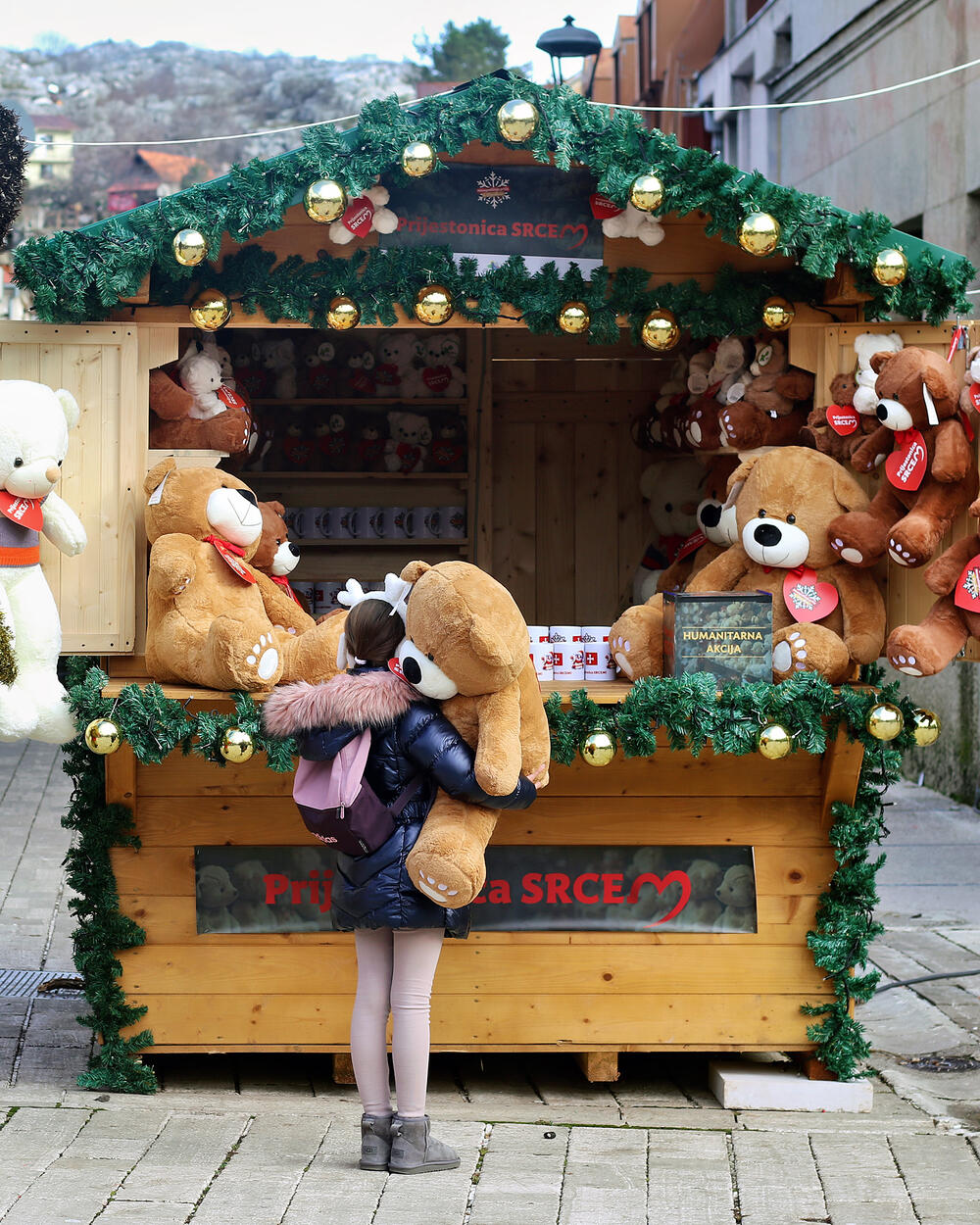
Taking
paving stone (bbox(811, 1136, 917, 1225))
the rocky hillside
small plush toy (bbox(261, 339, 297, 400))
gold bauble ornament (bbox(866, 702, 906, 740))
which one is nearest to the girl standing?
paving stone (bbox(811, 1136, 917, 1225))

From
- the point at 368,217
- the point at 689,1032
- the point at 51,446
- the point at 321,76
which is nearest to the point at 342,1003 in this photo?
the point at 689,1032

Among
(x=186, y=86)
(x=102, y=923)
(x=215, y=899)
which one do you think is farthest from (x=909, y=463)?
(x=186, y=86)

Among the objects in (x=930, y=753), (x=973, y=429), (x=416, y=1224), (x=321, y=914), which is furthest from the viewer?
(x=930, y=753)

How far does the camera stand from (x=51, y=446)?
13.0 ft

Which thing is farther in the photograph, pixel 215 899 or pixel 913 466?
pixel 215 899

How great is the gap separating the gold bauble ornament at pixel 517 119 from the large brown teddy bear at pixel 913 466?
1.22 metres

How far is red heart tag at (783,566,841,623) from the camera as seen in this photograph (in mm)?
4172

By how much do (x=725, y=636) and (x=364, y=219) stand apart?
1.65 meters

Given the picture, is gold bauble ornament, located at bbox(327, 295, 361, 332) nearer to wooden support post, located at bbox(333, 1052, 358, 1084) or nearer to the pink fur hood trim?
the pink fur hood trim

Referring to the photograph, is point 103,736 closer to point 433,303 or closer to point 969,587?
point 433,303

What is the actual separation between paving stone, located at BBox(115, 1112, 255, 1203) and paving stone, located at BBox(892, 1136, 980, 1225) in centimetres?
175

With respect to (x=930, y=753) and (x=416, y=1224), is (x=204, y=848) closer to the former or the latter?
(x=416, y=1224)

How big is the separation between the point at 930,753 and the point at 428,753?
7.33m

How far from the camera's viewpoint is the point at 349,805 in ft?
10.8
